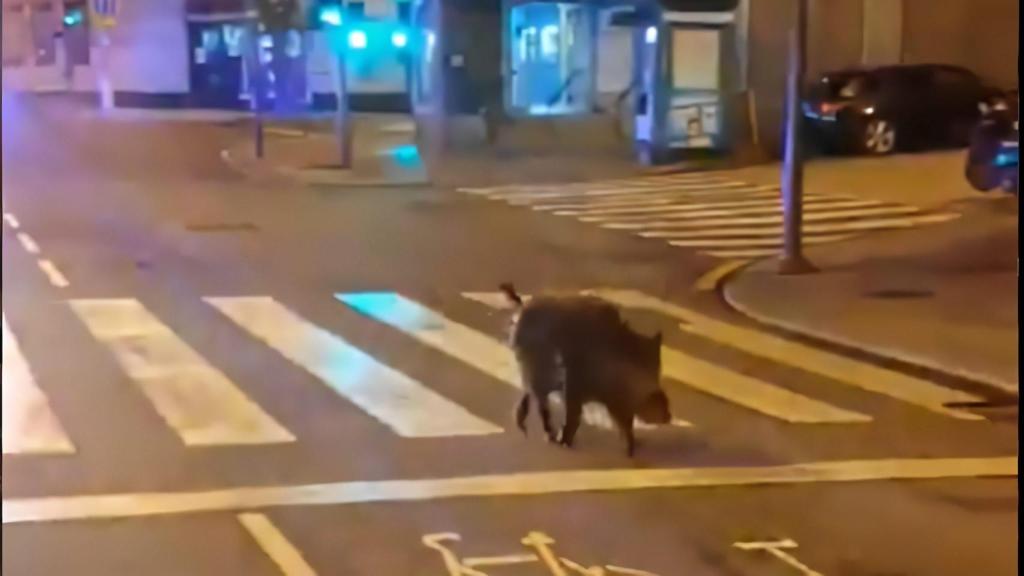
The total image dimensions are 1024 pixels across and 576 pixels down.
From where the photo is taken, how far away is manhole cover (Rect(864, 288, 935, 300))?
16.3 ft

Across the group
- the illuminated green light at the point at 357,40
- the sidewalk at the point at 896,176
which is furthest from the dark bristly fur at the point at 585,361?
the sidewalk at the point at 896,176

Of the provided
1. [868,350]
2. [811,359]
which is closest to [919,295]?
[868,350]

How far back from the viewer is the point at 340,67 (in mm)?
3367

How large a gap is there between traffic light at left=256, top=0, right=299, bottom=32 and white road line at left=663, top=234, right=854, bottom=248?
1687 millimetres

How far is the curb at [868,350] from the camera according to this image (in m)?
4.04

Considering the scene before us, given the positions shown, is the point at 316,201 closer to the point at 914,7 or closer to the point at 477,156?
the point at 477,156

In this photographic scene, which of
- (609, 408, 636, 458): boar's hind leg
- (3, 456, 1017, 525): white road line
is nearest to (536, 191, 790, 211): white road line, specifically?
(609, 408, 636, 458): boar's hind leg

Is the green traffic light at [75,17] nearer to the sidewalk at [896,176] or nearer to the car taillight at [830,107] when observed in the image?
the sidewalk at [896,176]

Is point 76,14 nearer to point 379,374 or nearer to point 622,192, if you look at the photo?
point 379,374

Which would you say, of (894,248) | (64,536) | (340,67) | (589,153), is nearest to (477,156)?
(589,153)

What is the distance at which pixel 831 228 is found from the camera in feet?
16.5

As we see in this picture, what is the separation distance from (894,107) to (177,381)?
1.99m

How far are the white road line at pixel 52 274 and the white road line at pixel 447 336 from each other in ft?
2.85

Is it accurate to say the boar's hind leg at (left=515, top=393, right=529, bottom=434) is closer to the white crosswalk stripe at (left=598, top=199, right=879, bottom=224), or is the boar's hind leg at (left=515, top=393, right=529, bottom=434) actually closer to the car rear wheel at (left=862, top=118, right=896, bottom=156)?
the white crosswalk stripe at (left=598, top=199, right=879, bottom=224)
